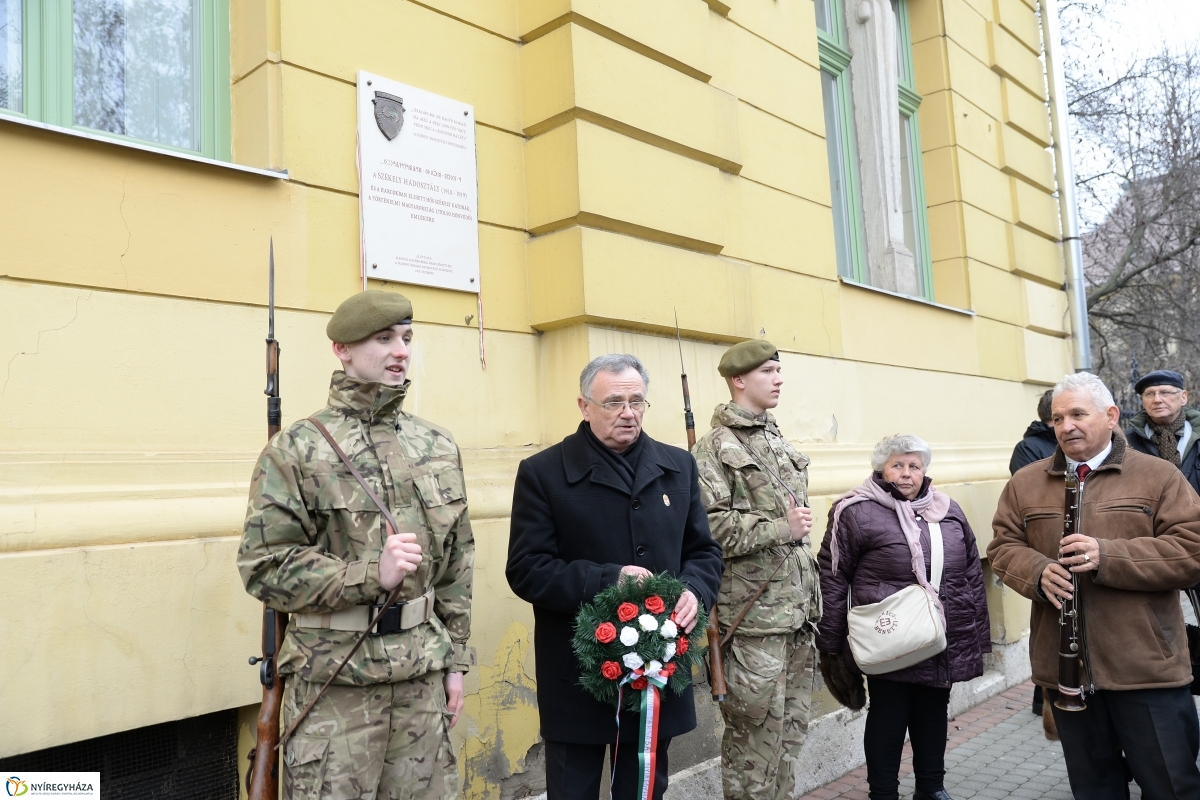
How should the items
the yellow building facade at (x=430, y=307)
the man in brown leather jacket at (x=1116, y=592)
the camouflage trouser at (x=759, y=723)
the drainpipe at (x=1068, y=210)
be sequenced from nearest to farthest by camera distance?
the yellow building facade at (x=430, y=307), the man in brown leather jacket at (x=1116, y=592), the camouflage trouser at (x=759, y=723), the drainpipe at (x=1068, y=210)

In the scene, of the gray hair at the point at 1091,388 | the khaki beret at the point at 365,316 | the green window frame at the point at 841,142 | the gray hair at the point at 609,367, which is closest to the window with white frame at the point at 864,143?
the green window frame at the point at 841,142

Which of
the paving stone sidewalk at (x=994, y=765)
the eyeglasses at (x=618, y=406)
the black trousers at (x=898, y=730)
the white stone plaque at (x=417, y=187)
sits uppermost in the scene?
the white stone plaque at (x=417, y=187)

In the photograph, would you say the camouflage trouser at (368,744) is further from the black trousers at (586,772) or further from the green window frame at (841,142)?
the green window frame at (841,142)

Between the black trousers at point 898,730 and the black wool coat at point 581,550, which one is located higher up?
the black wool coat at point 581,550

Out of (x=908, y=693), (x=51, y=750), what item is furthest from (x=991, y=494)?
(x=51, y=750)

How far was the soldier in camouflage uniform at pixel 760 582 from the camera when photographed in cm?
371

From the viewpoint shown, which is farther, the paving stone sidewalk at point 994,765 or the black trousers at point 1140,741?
the paving stone sidewalk at point 994,765

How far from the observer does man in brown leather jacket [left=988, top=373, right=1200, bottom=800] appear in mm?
3291

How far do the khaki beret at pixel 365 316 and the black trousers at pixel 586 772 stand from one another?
4.46 feet

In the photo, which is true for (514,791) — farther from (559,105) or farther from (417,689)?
(559,105)

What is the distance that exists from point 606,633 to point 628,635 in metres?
0.06

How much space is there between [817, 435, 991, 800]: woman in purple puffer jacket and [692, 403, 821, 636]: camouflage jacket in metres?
0.32

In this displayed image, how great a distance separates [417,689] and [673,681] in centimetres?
79

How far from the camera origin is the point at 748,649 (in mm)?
3748
